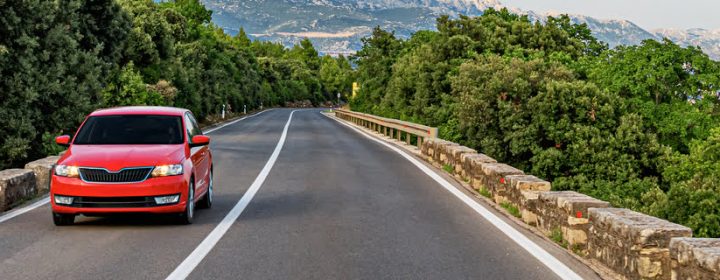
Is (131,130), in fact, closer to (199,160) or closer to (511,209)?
(199,160)

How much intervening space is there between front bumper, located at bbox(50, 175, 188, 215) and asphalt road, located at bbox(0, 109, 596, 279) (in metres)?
0.29

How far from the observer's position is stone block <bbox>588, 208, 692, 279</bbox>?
21.5 feet

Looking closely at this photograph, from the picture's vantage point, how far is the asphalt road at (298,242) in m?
6.94

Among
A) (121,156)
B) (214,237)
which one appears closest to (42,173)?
(121,156)

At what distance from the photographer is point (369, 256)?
763cm

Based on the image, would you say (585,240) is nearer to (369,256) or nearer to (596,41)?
(369,256)

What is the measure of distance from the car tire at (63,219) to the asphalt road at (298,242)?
139 mm

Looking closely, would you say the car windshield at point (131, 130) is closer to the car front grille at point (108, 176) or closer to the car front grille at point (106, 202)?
the car front grille at point (108, 176)

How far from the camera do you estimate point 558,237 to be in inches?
345

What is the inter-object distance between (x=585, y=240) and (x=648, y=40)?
116 ft

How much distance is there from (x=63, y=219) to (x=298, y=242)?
126 inches

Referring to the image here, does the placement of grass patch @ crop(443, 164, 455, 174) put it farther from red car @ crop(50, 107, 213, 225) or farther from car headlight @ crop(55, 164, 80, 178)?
car headlight @ crop(55, 164, 80, 178)

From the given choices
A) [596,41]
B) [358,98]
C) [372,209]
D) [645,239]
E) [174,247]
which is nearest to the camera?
[645,239]

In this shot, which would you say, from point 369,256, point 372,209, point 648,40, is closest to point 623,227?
point 369,256
